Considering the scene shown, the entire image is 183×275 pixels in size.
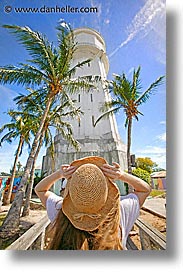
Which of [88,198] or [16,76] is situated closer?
[88,198]

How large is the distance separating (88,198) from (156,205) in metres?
0.59

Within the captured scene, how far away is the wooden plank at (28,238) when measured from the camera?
1863 millimetres

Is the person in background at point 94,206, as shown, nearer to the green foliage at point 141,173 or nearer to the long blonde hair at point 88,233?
the long blonde hair at point 88,233

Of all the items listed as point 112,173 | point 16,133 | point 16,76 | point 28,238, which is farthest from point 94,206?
point 16,76

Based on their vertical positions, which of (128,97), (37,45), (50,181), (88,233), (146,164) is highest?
(37,45)

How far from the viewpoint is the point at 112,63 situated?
2018 millimetres

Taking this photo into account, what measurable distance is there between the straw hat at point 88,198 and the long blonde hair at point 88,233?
0.02 meters

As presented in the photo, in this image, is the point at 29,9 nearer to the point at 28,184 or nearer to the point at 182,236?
the point at 28,184

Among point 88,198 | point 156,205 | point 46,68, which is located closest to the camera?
point 88,198

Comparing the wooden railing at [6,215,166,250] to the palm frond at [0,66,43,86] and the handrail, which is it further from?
the palm frond at [0,66,43,86]

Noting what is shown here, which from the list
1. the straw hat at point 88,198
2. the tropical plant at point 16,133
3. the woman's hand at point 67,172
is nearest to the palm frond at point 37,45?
the tropical plant at point 16,133

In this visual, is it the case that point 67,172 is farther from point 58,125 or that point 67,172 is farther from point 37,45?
point 37,45

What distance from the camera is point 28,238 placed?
188 centimetres

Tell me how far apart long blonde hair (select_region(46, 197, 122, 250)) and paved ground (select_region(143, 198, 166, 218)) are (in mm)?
305
